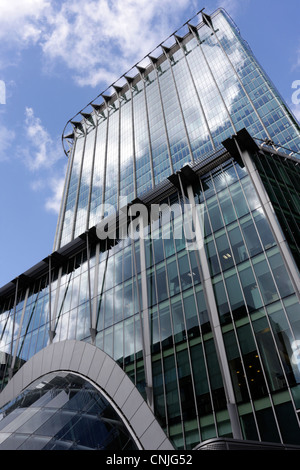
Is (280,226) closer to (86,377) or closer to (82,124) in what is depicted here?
(86,377)

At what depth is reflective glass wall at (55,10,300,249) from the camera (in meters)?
52.6

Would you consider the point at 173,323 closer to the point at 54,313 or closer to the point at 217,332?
the point at 217,332

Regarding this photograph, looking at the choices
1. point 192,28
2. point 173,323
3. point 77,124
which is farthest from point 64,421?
point 192,28

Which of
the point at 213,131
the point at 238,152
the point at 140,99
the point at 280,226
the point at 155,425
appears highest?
the point at 140,99

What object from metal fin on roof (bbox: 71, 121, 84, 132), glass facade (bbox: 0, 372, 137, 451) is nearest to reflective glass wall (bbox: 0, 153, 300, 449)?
glass facade (bbox: 0, 372, 137, 451)

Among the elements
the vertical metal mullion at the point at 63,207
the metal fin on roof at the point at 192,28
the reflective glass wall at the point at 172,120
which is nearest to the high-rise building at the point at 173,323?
the reflective glass wall at the point at 172,120

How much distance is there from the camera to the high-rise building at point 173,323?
16547mm

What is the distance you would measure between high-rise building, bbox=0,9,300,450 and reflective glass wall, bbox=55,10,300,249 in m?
21.6

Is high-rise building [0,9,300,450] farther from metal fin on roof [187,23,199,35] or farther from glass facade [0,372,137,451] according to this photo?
metal fin on roof [187,23,199,35]

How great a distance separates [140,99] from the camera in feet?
225

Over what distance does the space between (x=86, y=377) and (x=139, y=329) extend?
4674mm

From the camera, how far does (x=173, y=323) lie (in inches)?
821

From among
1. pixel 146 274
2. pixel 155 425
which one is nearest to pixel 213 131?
pixel 146 274

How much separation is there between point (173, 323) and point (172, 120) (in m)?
42.9
